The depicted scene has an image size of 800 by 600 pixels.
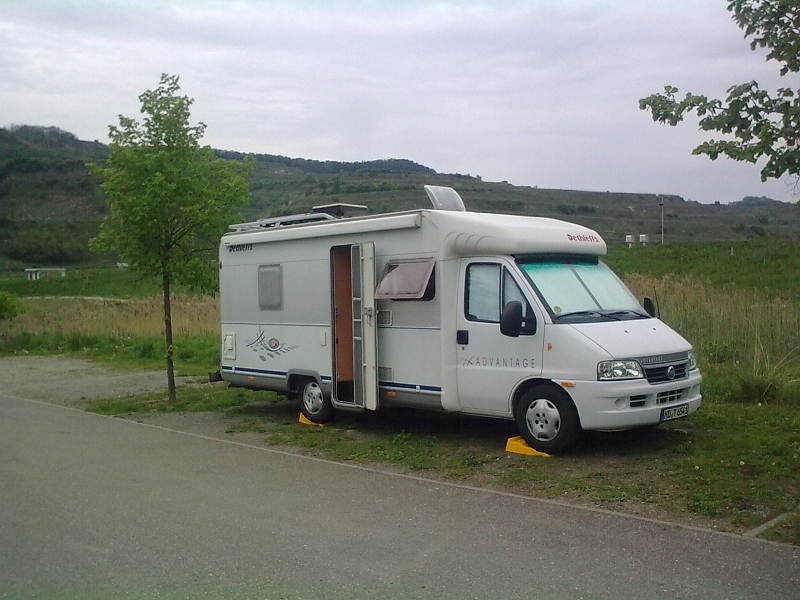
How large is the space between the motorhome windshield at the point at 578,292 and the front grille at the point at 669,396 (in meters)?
1.00

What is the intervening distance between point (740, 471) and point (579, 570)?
333 centimetres

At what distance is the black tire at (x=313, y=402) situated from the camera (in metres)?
12.0

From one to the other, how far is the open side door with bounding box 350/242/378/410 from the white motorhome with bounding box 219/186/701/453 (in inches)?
0.8

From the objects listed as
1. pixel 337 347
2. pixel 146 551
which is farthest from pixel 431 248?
pixel 146 551

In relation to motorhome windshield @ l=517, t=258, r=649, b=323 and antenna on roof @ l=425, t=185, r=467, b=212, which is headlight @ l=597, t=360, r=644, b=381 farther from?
antenna on roof @ l=425, t=185, r=467, b=212

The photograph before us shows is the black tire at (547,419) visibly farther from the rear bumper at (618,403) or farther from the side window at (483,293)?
the side window at (483,293)

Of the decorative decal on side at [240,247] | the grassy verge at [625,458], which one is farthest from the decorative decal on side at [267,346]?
the decorative decal on side at [240,247]

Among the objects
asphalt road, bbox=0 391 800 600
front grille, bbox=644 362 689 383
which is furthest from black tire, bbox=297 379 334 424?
front grille, bbox=644 362 689 383

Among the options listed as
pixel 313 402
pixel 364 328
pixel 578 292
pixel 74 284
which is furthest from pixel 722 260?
pixel 74 284

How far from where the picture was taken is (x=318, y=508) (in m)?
7.53

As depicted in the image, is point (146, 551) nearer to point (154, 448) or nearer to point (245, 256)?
point (154, 448)

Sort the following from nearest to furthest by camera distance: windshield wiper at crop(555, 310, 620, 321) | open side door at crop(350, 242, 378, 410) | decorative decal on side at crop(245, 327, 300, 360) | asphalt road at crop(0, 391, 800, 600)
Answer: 1. asphalt road at crop(0, 391, 800, 600)
2. windshield wiper at crop(555, 310, 620, 321)
3. open side door at crop(350, 242, 378, 410)
4. decorative decal on side at crop(245, 327, 300, 360)

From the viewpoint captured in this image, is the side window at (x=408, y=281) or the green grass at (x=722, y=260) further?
the green grass at (x=722, y=260)

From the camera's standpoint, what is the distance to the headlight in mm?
8828
